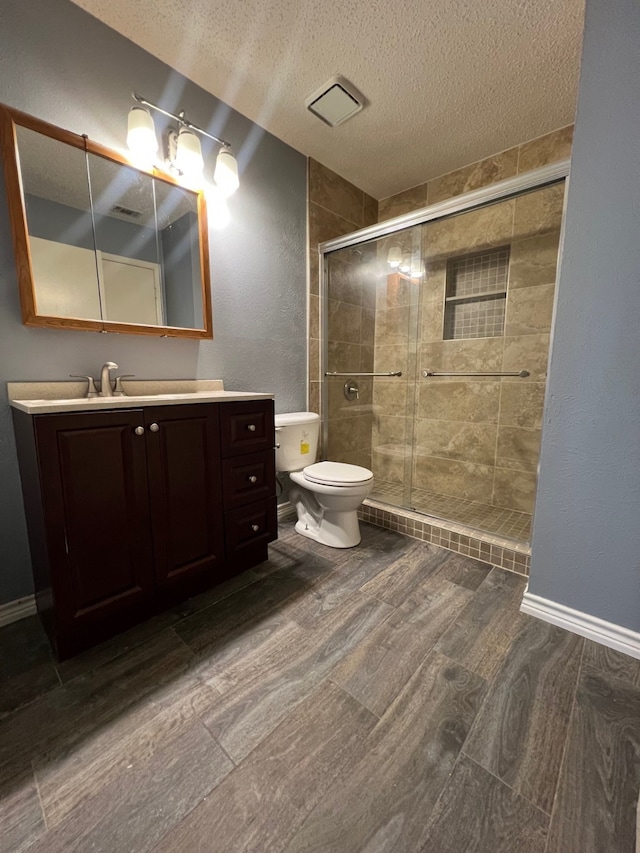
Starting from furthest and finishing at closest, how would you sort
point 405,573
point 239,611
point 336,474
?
point 336,474 < point 405,573 < point 239,611

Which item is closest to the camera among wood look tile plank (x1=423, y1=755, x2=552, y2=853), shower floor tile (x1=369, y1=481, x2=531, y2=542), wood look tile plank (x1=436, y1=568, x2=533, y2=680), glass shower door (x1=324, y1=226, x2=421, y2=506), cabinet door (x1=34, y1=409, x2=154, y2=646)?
wood look tile plank (x1=423, y1=755, x2=552, y2=853)

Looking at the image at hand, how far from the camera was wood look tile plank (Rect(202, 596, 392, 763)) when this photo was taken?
0.94 metres

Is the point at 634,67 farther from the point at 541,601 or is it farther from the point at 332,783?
the point at 332,783

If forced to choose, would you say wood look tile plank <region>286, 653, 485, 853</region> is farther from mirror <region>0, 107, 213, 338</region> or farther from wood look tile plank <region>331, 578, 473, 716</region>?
mirror <region>0, 107, 213, 338</region>

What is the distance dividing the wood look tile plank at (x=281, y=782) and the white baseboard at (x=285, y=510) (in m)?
1.26

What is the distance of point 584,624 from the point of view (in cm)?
128

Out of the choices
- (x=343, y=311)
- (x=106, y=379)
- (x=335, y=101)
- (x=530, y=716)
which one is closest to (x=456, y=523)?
(x=530, y=716)

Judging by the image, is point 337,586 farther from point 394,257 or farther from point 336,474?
point 394,257

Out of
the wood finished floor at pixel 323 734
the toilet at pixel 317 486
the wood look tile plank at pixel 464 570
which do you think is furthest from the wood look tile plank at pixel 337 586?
the wood look tile plank at pixel 464 570

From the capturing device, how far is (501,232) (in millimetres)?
2178

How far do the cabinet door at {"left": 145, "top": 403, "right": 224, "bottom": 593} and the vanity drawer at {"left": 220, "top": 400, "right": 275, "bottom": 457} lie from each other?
0.05 metres

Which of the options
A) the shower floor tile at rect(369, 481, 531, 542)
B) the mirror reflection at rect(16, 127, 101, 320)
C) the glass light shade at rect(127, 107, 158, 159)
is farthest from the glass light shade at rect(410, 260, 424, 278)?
the mirror reflection at rect(16, 127, 101, 320)

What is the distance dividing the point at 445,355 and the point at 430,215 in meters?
0.96

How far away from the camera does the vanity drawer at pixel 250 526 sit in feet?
5.01
